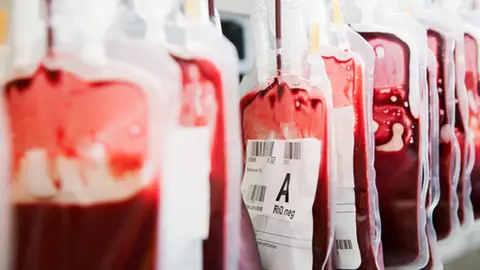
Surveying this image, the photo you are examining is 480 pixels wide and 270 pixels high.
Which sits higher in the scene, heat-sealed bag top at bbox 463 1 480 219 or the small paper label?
heat-sealed bag top at bbox 463 1 480 219

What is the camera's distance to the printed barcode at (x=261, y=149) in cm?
52

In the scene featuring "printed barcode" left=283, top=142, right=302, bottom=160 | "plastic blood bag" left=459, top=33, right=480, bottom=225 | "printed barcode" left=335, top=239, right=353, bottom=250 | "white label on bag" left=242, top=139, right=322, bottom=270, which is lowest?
"printed barcode" left=335, top=239, right=353, bottom=250

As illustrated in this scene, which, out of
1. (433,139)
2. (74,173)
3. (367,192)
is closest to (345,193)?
(367,192)

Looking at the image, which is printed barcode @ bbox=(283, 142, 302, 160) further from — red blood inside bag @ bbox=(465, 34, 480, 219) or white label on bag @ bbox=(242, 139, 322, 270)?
red blood inside bag @ bbox=(465, 34, 480, 219)

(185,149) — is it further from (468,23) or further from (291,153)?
(468,23)

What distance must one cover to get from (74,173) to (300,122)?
0.69 ft

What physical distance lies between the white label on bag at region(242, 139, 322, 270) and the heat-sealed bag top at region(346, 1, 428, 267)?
0.12 m

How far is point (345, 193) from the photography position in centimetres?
54

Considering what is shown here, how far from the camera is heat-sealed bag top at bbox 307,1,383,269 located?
54cm

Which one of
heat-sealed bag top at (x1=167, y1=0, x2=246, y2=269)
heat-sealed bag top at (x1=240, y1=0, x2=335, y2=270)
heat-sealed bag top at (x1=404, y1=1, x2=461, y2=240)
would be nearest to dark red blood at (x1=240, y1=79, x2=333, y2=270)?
heat-sealed bag top at (x1=240, y1=0, x2=335, y2=270)

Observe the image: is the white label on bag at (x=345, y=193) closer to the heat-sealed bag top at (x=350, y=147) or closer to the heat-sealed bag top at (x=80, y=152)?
the heat-sealed bag top at (x=350, y=147)

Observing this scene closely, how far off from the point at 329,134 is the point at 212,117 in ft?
0.45

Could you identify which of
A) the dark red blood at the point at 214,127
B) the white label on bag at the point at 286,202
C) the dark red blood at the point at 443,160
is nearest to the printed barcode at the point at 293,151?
the white label on bag at the point at 286,202

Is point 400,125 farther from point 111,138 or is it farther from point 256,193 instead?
point 111,138
